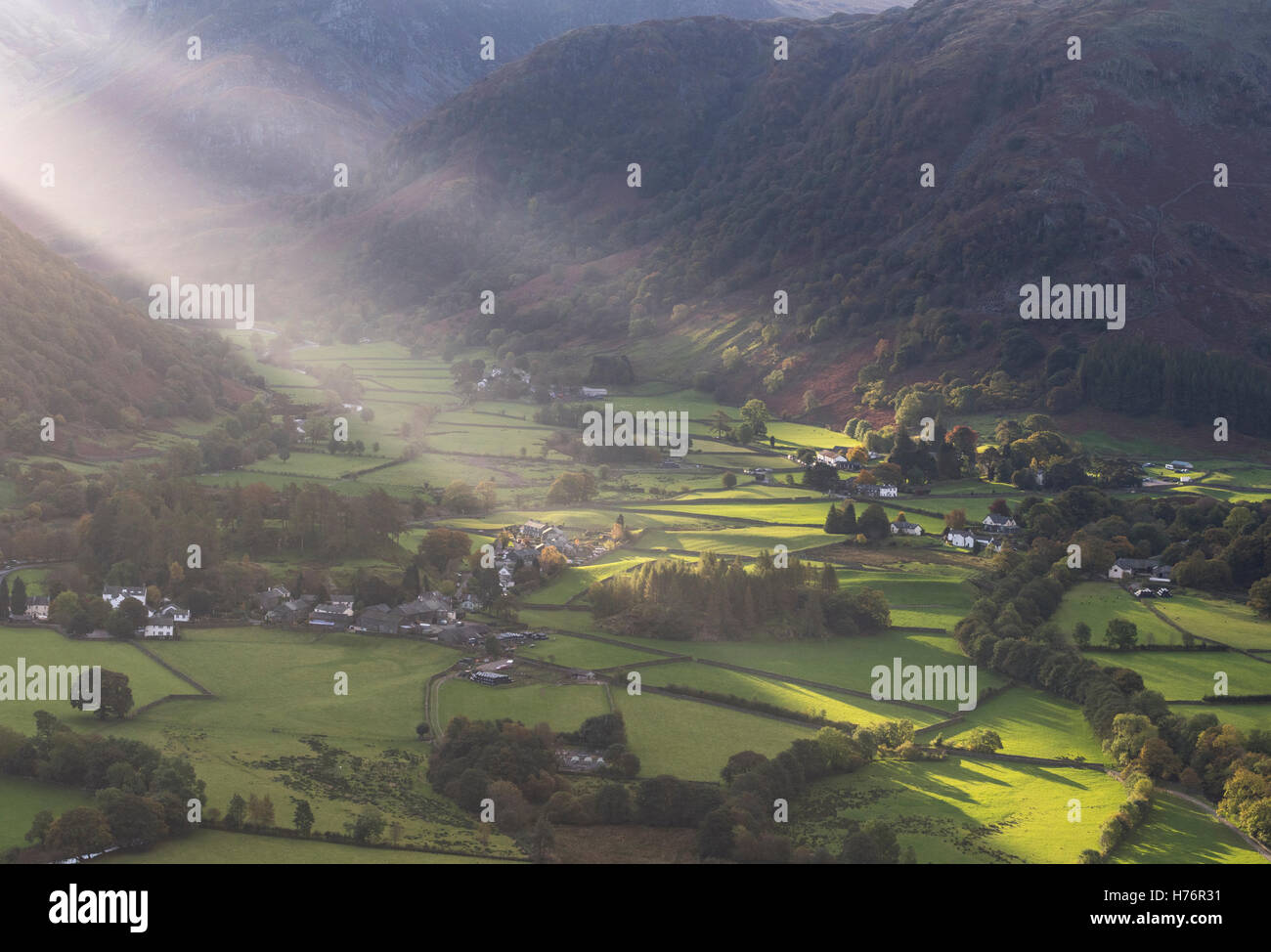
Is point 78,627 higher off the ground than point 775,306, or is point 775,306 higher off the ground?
point 775,306

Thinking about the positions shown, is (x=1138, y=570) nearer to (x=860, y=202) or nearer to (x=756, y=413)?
(x=756, y=413)

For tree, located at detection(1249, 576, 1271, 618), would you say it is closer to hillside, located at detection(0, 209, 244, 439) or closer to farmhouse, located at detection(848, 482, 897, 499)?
farmhouse, located at detection(848, 482, 897, 499)

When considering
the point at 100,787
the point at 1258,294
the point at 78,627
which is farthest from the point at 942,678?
the point at 1258,294

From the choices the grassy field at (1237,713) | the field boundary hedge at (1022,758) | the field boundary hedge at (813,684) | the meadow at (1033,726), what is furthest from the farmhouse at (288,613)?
the grassy field at (1237,713)

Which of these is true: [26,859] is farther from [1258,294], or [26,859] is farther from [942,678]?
[1258,294]

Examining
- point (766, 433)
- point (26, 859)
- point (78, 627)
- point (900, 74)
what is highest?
point (900, 74)

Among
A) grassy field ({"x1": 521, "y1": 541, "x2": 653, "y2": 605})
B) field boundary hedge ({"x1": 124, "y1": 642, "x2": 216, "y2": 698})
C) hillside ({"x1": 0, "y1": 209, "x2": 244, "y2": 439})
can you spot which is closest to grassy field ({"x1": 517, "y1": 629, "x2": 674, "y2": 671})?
grassy field ({"x1": 521, "y1": 541, "x2": 653, "y2": 605})
